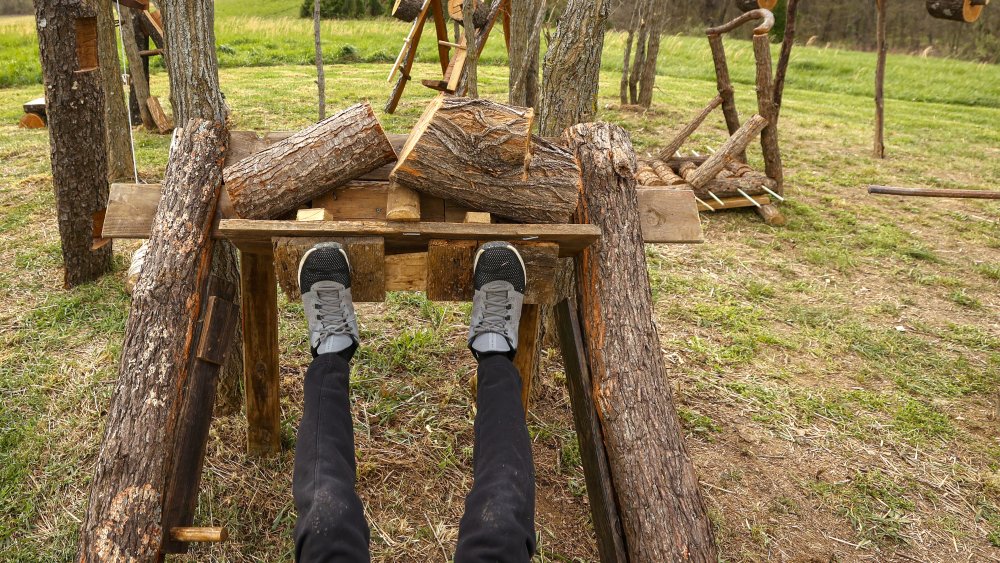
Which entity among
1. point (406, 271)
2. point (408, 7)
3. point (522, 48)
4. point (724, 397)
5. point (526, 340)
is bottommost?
point (724, 397)

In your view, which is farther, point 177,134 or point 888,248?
point 888,248

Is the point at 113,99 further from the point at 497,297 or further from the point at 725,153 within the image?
the point at 725,153

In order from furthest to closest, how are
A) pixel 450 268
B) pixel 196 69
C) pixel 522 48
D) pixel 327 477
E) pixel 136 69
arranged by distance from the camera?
1. pixel 136 69
2. pixel 522 48
3. pixel 196 69
4. pixel 450 268
5. pixel 327 477

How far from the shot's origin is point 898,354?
423cm

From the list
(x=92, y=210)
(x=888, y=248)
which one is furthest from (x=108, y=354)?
(x=888, y=248)

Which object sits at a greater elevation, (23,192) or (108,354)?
(23,192)

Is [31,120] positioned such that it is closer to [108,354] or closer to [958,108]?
[108,354]

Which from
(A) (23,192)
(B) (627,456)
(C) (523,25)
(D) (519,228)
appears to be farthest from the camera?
(A) (23,192)

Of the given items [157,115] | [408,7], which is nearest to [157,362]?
[157,115]

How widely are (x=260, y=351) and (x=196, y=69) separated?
4.48 feet

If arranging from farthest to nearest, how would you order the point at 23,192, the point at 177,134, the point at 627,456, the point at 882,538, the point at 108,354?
the point at 23,192 → the point at 108,354 → the point at 882,538 → the point at 177,134 → the point at 627,456

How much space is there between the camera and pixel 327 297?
2223mm

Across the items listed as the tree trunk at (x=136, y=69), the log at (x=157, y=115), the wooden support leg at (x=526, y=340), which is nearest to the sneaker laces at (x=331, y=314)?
the wooden support leg at (x=526, y=340)

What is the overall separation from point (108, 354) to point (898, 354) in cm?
497
